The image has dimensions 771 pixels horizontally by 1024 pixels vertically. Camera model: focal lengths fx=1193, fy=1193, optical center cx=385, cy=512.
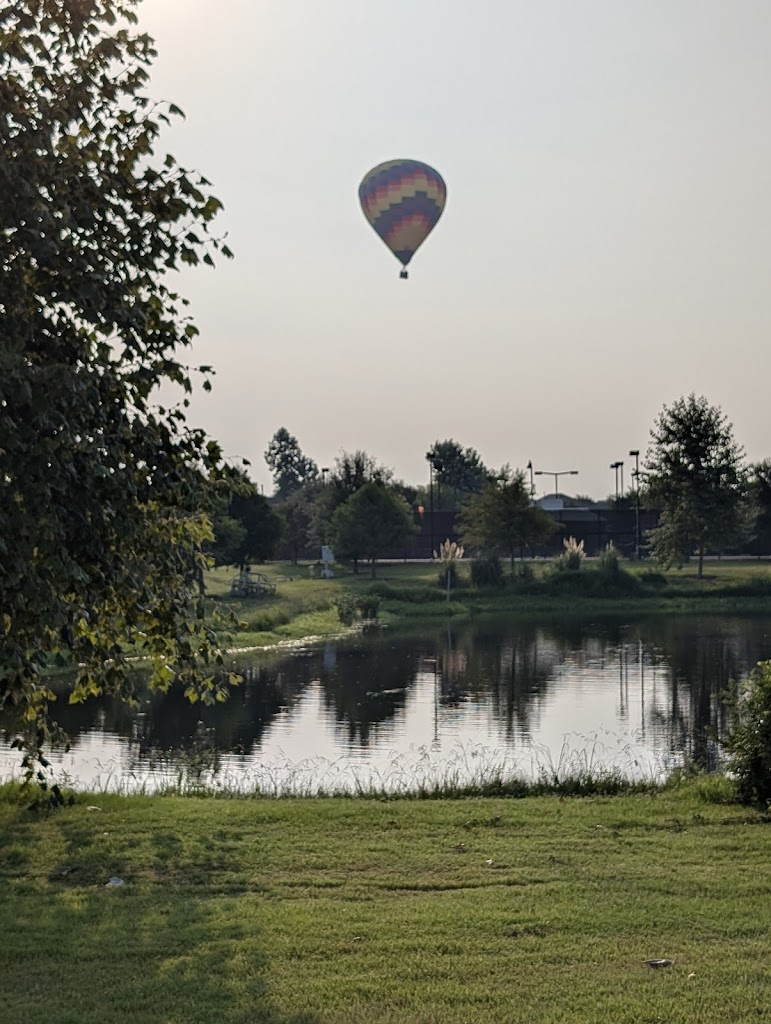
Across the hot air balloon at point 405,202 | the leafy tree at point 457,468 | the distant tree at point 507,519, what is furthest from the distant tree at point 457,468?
the hot air balloon at point 405,202

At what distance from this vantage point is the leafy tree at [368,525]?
60.0 meters

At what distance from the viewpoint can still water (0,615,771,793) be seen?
16250 millimetres

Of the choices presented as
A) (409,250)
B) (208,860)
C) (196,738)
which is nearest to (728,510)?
(409,250)

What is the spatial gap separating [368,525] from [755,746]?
4971cm

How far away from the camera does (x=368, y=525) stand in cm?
6025

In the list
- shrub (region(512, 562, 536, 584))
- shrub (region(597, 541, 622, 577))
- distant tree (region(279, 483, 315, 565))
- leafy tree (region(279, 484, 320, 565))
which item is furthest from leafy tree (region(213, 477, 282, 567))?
leafy tree (region(279, 484, 320, 565))

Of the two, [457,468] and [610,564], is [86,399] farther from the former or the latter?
[457,468]

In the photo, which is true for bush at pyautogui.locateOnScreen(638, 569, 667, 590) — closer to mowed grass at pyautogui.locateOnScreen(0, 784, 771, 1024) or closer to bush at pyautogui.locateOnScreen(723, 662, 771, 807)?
bush at pyautogui.locateOnScreen(723, 662, 771, 807)

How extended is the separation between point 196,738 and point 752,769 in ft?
36.5

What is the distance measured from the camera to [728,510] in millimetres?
57500

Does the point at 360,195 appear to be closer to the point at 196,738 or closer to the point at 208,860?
the point at 196,738

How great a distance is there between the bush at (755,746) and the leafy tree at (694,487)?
152ft

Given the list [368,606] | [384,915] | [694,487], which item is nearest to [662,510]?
[694,487]

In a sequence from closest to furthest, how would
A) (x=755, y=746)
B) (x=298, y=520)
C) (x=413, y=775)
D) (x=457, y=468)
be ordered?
(x=755, y=746)
(x=413, y=775)
(x=298, y=520)
(x=457, y=468)
